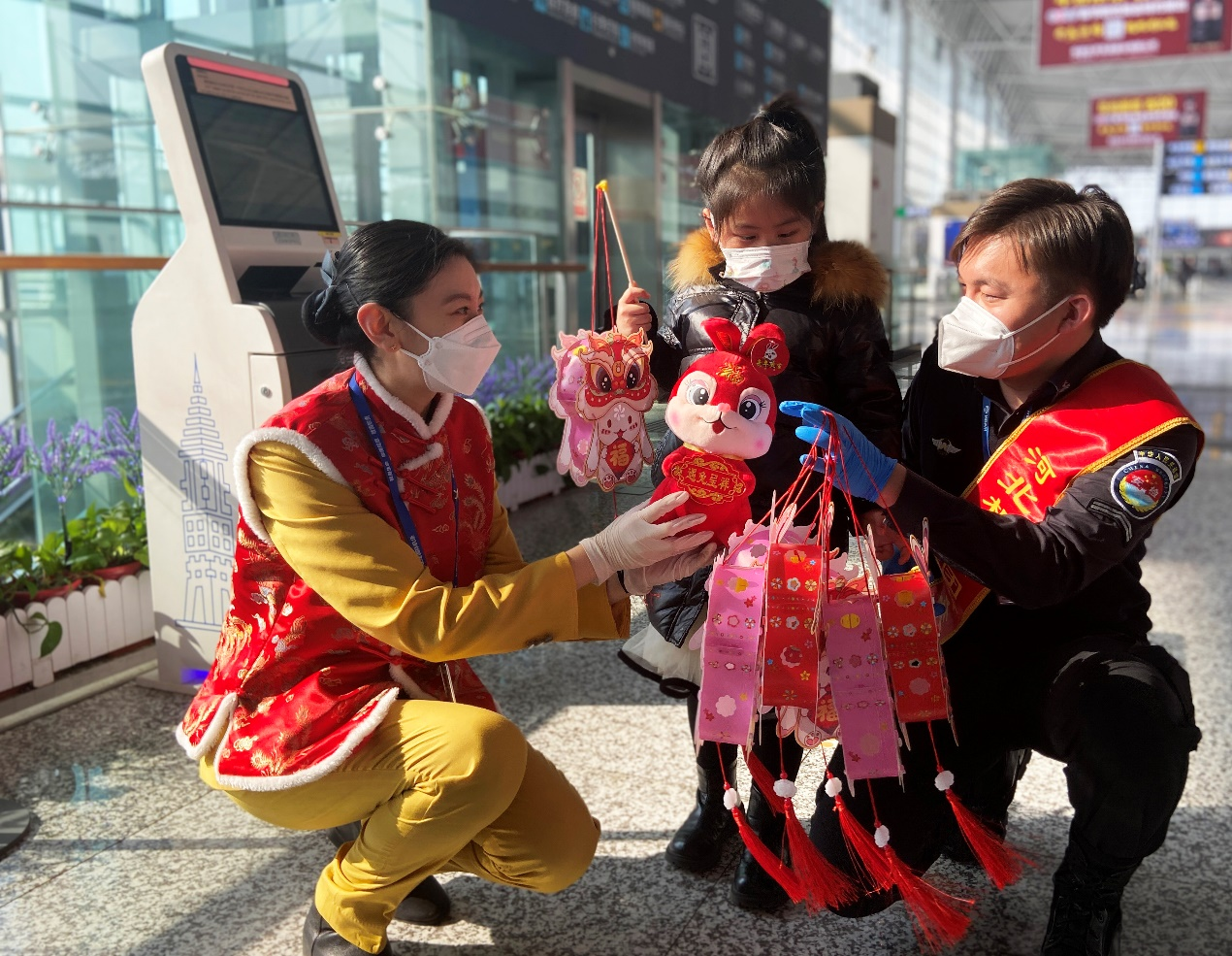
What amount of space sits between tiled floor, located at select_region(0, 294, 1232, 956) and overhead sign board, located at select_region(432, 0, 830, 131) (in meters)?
3.26

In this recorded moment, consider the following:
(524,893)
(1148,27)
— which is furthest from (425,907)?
(1148,27)

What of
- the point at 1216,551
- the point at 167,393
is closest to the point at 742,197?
the point at 167,393

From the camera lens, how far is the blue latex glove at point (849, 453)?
137 centimetres

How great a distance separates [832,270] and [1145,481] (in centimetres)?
56

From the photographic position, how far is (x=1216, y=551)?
430cm

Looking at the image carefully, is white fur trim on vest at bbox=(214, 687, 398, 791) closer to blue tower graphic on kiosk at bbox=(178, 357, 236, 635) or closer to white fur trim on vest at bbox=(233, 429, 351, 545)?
white fur trim on vest at bbox=(233, 429, 351, 545)

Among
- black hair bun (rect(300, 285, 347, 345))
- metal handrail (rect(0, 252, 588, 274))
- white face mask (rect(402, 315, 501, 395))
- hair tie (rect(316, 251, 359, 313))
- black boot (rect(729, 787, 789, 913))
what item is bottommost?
black boot (rect(729, 787, 789, 913))

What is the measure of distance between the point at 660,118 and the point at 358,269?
17.2ft

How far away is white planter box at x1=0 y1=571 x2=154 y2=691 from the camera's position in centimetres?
268

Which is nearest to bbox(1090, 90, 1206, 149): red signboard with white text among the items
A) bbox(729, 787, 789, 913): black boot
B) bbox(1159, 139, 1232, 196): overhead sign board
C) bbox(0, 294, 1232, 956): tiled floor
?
bbox(1159, 139, 1232, 196): overhead sign board

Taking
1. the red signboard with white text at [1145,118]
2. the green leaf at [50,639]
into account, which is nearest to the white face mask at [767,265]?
the green leaf at [50,639]

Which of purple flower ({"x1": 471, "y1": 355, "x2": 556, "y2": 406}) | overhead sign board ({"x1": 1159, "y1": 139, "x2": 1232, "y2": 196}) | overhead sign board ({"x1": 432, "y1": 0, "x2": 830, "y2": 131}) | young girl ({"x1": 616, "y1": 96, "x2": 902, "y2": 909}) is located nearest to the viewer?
young girl ({"x1": 616, "y1": 96, "x2": 902, "y2": 909})

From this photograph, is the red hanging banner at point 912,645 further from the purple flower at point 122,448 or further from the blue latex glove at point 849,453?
the purple flower at point 122,448

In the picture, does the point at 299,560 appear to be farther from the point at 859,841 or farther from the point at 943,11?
the point at 943,11
